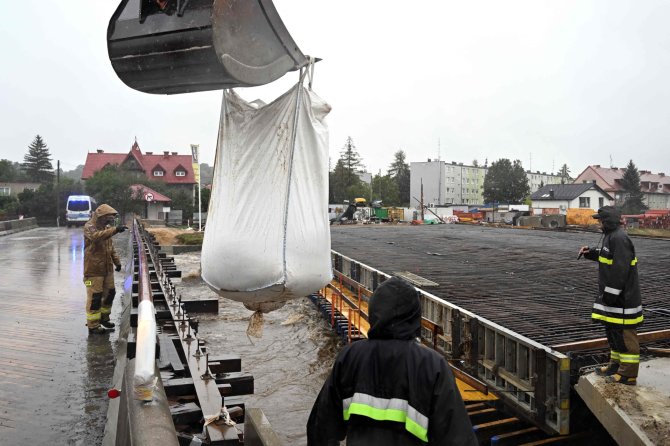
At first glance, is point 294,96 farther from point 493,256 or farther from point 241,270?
point 493,256

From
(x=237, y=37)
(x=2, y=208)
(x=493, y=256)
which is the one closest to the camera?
(x=237, y=37)

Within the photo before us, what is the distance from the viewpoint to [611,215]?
4379 mm

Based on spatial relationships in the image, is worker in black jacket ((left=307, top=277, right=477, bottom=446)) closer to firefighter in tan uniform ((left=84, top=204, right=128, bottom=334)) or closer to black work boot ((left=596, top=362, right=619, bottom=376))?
black work boot ((left=596, top=362, right=619, bottom=376))

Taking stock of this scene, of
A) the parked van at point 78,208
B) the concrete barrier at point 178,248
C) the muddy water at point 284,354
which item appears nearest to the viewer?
the muddy water at point 284,354

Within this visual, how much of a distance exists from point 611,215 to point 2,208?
47.5 m

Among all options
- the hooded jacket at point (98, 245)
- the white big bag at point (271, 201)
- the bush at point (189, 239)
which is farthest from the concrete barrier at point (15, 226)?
the white big bag at point (271, 201)

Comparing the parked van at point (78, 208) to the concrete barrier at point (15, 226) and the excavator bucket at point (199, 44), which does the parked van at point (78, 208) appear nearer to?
the concrete barrier at point (15, 226)

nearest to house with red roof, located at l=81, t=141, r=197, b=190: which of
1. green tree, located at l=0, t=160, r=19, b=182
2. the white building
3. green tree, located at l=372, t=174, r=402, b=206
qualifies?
green tree, located at l=0, t=160, r=19, b=182

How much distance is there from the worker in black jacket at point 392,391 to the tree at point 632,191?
219 ft

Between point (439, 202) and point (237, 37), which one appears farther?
point (439, 202)

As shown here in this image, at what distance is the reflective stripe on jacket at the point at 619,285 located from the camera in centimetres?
423

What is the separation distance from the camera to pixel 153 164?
61375 millimetres

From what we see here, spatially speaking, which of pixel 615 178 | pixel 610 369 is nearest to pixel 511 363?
pixel 610 369

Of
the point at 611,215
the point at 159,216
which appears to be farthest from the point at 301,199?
the point at 159,216
